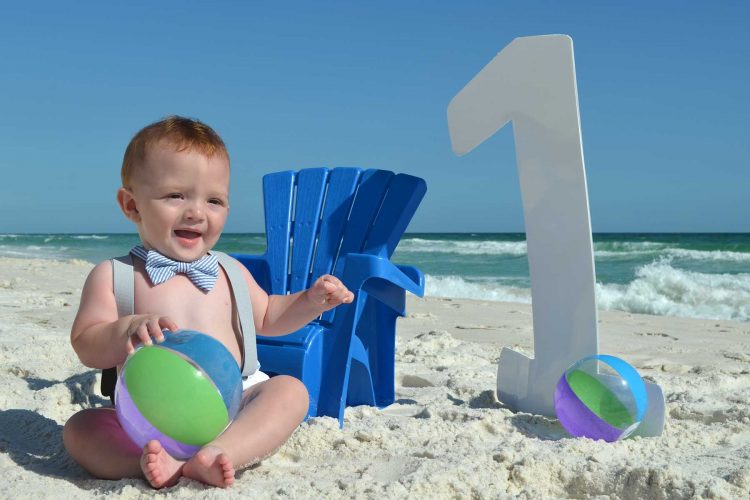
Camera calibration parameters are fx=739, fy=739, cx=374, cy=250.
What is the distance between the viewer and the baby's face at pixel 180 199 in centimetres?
218

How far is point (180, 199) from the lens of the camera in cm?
222

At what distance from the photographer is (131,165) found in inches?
87.3

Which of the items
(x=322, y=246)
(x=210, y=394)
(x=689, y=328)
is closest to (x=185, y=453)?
(x=210, y=394)

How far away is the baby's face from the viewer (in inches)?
85.7

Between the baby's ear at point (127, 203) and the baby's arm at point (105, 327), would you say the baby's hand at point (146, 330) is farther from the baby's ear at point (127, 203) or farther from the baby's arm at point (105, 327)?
the baby's ear at point (127, 203)

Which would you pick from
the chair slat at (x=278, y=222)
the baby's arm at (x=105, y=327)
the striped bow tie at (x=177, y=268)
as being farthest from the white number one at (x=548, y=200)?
the baby's arm at (x=105, y=327)

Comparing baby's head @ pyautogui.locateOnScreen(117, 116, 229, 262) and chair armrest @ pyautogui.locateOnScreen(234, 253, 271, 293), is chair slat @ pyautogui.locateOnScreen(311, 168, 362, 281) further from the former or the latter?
baby's head @ pyautogui.locateOnScreen(117, 116, 229, 262)

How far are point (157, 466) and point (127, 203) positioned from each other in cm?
83

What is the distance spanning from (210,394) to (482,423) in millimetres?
1172

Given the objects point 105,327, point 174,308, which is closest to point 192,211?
point 174,308

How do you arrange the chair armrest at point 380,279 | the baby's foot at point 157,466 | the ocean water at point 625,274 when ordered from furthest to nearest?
the ocean water at point 625,274, the chair armrest at point 380,279, the baby's foot at point 157,466

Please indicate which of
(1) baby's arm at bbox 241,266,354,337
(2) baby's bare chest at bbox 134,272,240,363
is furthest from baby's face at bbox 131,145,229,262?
(1) baby's arm at bbox 241,266,354,337

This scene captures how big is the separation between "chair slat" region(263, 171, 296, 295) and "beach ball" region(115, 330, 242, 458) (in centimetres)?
152

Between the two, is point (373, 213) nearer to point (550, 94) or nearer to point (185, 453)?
point (550, 94)
